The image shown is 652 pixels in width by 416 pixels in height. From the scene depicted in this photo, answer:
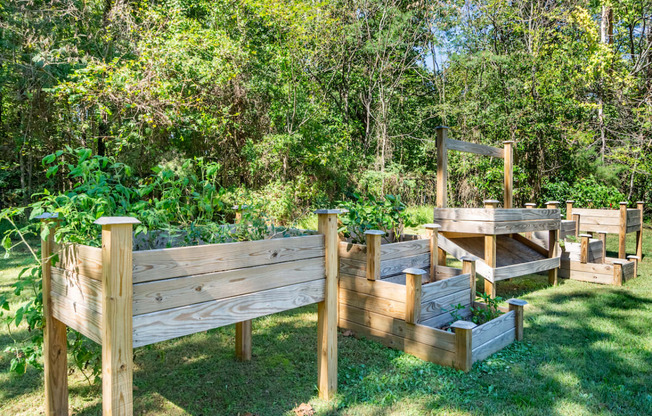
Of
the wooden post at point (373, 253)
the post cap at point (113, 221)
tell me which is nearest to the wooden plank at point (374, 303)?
the wooden post at point (373, 253)

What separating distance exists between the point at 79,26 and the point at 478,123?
11087 millimetres

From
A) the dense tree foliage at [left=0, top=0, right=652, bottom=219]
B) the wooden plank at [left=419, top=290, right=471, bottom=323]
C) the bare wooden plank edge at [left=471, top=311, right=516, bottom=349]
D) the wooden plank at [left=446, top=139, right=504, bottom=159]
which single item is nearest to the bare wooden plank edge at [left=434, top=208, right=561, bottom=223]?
the wooden plank at [left=446, top=139, right=504, bottom=159]

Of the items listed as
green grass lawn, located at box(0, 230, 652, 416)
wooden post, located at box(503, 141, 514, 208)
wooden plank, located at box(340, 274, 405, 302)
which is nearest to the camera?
green grass lawn, located at box(0, 230, 652, 416)

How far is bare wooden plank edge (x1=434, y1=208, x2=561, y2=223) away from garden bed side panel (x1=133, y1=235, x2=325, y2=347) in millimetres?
2866

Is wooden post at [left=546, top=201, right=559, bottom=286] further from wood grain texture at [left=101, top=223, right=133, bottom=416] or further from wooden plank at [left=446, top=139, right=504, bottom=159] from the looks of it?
wood grain texture at [left=101, top=223, right=133, bottom=416]

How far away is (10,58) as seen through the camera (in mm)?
9281

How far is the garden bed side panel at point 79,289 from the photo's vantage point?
5.66 ft

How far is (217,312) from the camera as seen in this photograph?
2.01m

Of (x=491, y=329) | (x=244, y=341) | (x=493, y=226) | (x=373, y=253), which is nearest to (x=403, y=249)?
(x=373, y=253)

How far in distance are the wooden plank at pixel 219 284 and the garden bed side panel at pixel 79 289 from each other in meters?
0.18

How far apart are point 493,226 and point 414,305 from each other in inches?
80.0

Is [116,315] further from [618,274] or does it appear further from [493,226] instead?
[618,274]

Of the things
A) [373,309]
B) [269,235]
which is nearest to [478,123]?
[373,309]

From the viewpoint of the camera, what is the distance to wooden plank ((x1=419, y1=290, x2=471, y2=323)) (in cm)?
332
